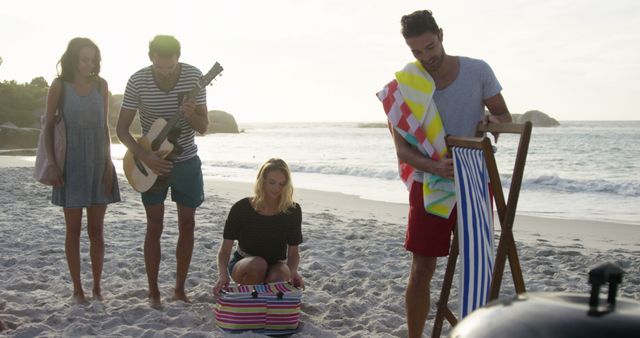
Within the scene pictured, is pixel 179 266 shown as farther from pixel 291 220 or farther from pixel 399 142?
pixel 399 142

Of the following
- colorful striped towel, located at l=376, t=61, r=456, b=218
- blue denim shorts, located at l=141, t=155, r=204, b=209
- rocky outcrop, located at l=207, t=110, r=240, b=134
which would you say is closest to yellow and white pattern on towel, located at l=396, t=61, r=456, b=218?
colorful striped towel, located at l=376, t=61, r=456, b=218

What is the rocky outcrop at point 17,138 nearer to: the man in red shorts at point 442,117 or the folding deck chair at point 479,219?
the man in red shorts at point 442,117

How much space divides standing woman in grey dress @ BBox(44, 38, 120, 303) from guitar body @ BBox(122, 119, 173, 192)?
0.41 feet

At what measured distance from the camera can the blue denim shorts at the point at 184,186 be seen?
4.57 meters

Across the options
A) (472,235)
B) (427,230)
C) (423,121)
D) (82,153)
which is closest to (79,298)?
(82,153)

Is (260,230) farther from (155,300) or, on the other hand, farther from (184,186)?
(155,300)

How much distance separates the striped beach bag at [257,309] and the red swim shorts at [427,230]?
111 cm

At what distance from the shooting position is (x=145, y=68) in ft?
14.9

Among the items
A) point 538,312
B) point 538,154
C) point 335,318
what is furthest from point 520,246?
point 538,154

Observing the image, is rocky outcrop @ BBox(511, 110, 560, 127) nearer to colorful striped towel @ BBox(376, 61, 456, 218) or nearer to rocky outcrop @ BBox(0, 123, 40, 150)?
rocky outcrop @ BBox(0, 123, 40, 150)

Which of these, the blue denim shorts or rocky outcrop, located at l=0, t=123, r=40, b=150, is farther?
rocky outcrop, located at l=0, t=123, r=40, b=150

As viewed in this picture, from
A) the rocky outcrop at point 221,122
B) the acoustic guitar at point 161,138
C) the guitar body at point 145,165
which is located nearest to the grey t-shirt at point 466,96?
the acoustic guitar at point 161,138

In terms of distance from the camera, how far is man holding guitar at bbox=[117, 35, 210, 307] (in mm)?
4496

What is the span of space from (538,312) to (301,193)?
12.4 m
